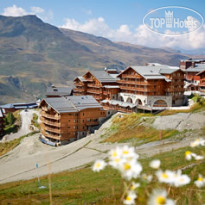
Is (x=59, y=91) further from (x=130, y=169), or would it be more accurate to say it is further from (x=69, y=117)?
(x=130, y=169)

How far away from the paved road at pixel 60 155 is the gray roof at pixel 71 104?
6.55 metres

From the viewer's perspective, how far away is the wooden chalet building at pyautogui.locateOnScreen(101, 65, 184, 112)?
70.6m

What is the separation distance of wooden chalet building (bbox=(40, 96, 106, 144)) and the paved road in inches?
138

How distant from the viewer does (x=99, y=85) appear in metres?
85.2

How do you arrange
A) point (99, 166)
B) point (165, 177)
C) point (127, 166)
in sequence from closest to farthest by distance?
point (165, 177) < point (127, 166) < point (99, 166)

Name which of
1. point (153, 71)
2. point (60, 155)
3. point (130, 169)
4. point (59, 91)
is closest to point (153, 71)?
point (153, 71)

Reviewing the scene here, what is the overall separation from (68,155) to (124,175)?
5047 cm

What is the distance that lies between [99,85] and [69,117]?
66.1 ft

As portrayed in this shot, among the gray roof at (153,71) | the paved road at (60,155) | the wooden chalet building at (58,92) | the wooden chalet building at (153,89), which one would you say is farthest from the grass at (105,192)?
the wooden chalet building at (58,92)

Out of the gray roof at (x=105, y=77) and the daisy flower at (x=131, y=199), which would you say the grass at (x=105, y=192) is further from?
the gray roof at (x=105, y=77)

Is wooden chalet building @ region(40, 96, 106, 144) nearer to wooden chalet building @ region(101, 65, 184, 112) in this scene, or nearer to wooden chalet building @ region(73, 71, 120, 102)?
wooden chalet building @ region(101, 65, 184, 112)

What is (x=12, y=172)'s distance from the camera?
48375 mm

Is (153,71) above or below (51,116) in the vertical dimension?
above

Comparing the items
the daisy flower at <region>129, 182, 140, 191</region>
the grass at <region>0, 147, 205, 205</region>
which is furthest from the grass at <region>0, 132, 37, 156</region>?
the daisy flower at <region>129, 182, 140, 191</region>
